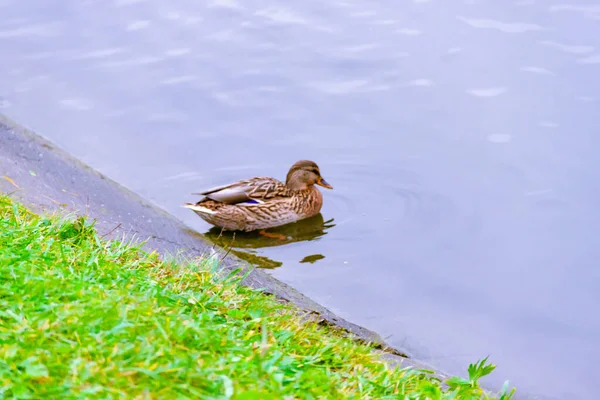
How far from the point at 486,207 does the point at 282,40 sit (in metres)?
4.14

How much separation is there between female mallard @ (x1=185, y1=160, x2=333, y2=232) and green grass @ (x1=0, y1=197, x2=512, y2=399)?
3.44 m

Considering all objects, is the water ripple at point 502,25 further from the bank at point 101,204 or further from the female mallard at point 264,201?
the bank at point 101,204

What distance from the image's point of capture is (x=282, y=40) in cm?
1095

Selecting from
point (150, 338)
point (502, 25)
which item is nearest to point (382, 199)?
point (502, 25)

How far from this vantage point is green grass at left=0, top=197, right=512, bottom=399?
3.21m

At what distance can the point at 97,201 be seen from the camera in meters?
7.59

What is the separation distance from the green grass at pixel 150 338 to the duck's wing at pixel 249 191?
11.4ft

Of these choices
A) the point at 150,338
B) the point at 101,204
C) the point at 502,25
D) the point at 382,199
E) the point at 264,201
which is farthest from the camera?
the point at 502,25

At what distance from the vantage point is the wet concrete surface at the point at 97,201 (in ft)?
20.7

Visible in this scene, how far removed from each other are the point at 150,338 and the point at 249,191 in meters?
5.25

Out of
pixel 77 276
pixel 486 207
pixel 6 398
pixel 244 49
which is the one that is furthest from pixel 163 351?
pixel 244 49

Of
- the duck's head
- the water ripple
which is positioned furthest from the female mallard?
the water ripple

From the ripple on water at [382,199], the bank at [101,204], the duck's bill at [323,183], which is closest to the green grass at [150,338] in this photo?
the bank at [101,204]

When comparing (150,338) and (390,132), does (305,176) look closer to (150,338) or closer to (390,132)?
(390,132)
